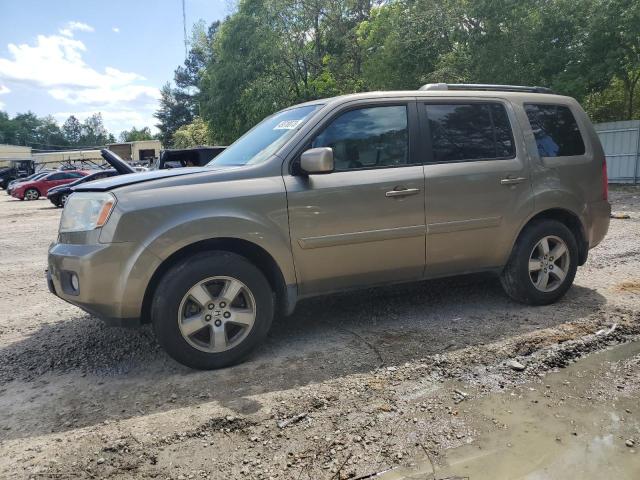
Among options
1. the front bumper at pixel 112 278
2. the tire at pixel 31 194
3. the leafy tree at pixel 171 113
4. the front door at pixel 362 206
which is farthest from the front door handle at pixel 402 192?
the leafy tree at pixel 171 113

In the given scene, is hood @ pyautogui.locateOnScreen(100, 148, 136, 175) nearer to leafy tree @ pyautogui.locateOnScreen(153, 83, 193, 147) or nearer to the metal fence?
the metal fence

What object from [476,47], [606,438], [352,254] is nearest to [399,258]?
[352,254]

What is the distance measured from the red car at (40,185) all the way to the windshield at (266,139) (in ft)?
82.1

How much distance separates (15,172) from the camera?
44.3 meters

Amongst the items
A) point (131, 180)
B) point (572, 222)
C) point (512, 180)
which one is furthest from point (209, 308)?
point (572, 222)

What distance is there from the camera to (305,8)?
27.3m

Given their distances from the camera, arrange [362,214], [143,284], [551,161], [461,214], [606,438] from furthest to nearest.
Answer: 1. [551,161]
2. [461,214]
3. [362,214]
4. [143,284]
5. [606,438]

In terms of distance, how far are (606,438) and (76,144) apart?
162036 mm

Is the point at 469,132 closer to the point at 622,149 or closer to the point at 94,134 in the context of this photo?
the point at 622,149

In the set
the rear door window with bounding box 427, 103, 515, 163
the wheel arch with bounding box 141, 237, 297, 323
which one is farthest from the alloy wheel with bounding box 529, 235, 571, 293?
the wheel arch with bounding box 141, 237, 297, 323

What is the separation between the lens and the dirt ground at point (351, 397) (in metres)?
2.57

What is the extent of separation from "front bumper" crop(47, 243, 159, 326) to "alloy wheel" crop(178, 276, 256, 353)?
313 millimetres

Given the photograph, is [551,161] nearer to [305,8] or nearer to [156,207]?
[156,207]

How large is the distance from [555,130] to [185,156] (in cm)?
682
